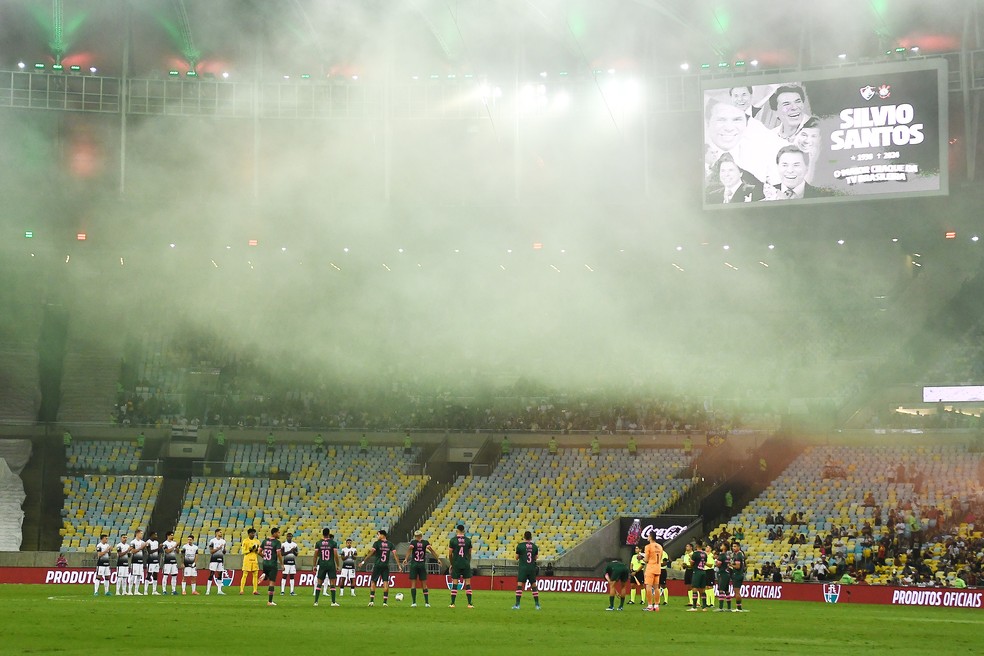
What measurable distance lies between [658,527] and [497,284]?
14075mm

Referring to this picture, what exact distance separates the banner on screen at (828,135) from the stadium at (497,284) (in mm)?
95

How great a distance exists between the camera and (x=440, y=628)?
1808cm

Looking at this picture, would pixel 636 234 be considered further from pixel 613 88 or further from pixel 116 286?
pixel 116 286

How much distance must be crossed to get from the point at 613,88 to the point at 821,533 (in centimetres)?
1601

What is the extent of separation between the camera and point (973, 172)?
4006 cm

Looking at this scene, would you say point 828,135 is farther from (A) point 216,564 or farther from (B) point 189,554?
(B) point 189,554

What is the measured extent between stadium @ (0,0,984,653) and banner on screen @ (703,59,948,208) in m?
0.10

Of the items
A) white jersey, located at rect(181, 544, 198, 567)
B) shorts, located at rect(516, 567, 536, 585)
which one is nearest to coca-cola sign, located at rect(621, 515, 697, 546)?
shorts, located at rect(516, 567, 536, 585)

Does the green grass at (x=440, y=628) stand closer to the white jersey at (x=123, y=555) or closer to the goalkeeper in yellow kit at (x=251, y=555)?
the white jersey at (x=123, y=555)

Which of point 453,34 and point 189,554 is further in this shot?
point 453,34

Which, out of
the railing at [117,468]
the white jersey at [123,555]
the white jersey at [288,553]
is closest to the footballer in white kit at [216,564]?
the white jersey at [288,553]

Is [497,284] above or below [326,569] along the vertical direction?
above

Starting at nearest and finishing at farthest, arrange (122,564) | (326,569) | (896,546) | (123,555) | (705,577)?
1. (326,569)
2. (705,577)
3. (122,564)
4. (123,555)
5. (896,546)

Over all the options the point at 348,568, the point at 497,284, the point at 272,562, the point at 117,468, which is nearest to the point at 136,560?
the point at 272,562
